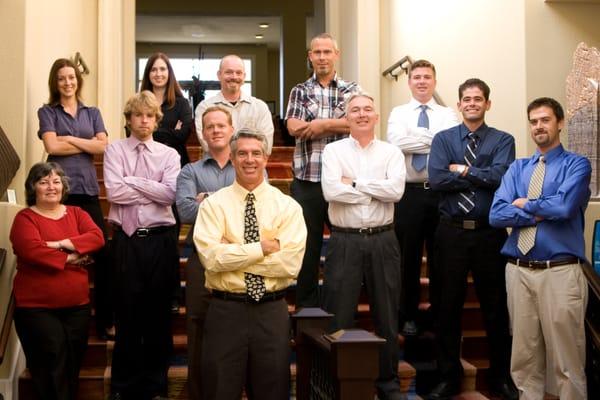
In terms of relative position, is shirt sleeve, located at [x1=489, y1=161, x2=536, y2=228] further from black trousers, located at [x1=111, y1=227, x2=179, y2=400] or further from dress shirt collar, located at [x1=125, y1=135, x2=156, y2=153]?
dress shirt collar, located at [x1=125, y1=135, x2=156, y2=153]

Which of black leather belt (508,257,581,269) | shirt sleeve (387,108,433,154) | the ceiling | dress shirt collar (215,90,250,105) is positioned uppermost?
the ceiling

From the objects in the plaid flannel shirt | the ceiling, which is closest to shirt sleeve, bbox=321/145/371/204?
the plaid flannel shirt

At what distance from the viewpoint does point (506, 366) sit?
4449 millimetres

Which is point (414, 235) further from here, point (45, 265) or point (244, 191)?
point (45, 265)

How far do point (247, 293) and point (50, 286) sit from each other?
1257 mm

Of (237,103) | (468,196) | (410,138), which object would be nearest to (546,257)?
(468,196)

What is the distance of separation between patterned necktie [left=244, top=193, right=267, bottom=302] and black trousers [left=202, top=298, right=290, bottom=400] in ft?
0.18

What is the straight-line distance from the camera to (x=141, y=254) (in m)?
4.29

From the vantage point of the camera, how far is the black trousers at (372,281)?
4219 millimetres

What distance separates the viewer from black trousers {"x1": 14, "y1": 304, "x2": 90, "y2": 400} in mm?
4148

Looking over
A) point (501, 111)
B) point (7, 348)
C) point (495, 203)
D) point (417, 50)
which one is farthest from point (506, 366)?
point (417, 50)

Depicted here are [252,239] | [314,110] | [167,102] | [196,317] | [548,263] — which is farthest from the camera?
[167,102]

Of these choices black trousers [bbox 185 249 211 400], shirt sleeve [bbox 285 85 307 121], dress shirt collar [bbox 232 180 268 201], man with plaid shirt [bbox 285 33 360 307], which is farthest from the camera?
shirt sleeve [bbox 285 85 307 121]

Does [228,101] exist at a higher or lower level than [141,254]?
higher
